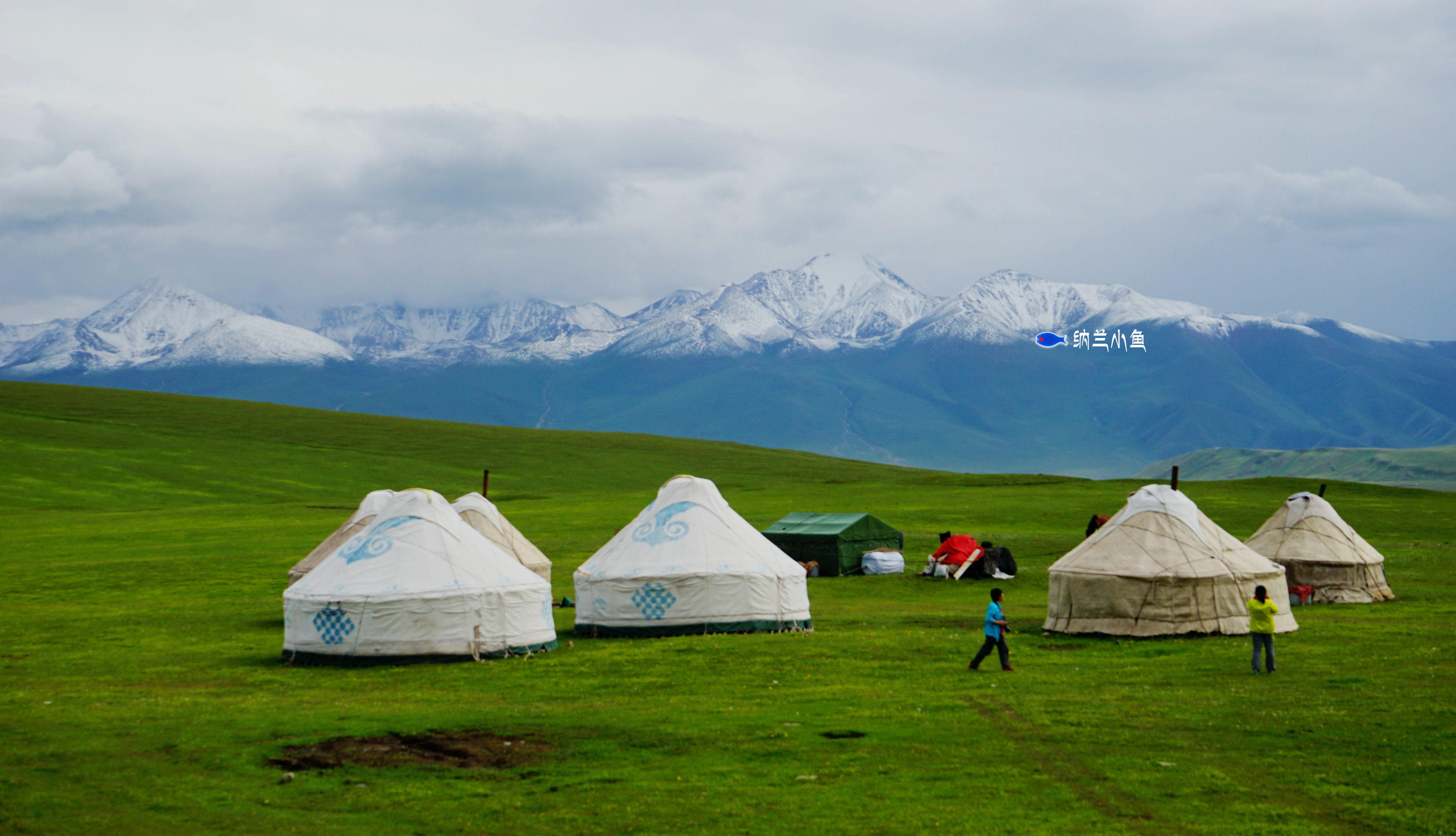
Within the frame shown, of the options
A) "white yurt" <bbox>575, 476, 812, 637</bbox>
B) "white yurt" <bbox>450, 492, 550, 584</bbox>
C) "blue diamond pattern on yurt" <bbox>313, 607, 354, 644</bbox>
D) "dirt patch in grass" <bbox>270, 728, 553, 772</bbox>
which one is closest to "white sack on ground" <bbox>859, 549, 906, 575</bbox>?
"white yurt" <bbox>450, 492, 550, 584</bbox>

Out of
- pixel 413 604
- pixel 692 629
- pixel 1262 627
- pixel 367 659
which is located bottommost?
pixel 367 659

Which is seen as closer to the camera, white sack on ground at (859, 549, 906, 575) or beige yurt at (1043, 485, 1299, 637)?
beige yurt at (1043, 485, 1299, 637)

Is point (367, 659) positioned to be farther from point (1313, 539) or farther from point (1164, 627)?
point (1313, 539)

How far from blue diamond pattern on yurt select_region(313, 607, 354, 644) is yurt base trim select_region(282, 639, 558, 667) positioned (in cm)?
29

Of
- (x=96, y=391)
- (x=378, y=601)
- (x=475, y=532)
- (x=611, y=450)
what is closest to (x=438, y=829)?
(x=378, y=601)

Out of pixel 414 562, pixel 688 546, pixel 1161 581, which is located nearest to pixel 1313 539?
pixel 1161 581

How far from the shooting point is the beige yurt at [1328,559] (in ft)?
94.7

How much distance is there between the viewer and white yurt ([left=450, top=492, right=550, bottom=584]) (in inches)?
1238

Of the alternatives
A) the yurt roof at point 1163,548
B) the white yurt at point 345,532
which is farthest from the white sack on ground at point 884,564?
the white yurt at point 345,532

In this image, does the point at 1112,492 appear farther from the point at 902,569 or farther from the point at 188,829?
the point at 188,829

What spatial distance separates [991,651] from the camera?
1945 centimetres

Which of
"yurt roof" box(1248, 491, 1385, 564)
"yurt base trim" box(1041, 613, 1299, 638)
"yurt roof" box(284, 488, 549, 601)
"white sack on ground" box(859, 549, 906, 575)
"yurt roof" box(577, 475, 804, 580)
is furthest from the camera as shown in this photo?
"white sack on ground" box(859, 549, 906, 575)

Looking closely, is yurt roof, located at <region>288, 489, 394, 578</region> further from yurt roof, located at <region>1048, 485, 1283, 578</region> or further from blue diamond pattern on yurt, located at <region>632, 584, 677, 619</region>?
yurt roof, located at <region>1048, 485, 1283, 578</region>

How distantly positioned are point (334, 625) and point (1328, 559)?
22.9 m
